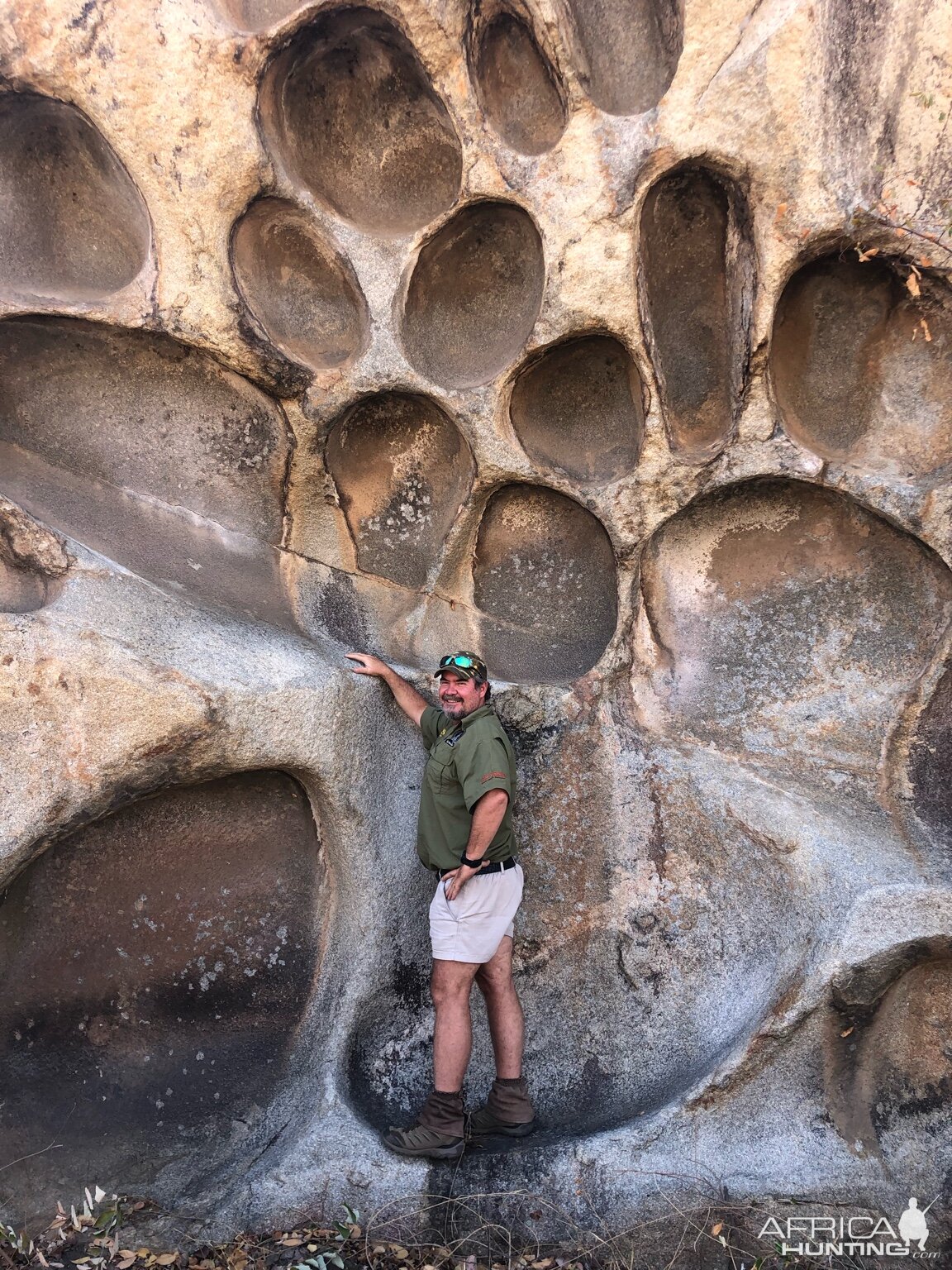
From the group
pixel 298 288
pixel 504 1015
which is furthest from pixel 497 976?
pixel 298 288

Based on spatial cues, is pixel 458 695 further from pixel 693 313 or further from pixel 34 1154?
pixel 34 1154

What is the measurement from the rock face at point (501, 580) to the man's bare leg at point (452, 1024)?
0.26 meters

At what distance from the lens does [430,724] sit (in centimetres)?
332

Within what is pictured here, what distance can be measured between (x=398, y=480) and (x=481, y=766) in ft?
4.06

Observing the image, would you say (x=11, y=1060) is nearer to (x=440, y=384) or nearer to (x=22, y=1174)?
(x=22, y=1174)

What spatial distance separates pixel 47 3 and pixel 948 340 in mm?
3014

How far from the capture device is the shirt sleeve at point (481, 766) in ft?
9.78

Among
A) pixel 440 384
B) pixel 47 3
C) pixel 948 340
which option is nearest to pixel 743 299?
pixel 948 340

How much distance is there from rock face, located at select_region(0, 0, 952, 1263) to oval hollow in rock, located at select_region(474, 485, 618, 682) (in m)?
0.02

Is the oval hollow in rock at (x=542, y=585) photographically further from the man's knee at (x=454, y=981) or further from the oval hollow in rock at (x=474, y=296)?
the man's knee at (x=454, y=981)

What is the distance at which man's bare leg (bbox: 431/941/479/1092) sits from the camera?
304 cm

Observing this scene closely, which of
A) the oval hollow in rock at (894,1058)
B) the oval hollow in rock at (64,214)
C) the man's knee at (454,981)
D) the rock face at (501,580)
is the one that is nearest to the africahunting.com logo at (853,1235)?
the rock face at (501,580)

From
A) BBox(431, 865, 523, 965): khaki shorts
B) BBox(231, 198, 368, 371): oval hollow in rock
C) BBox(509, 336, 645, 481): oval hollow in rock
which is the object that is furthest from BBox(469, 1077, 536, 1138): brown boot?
BBox(231, 198, 368, 371): oval hollow in rock

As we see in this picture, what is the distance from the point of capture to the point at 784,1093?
9.76ft
